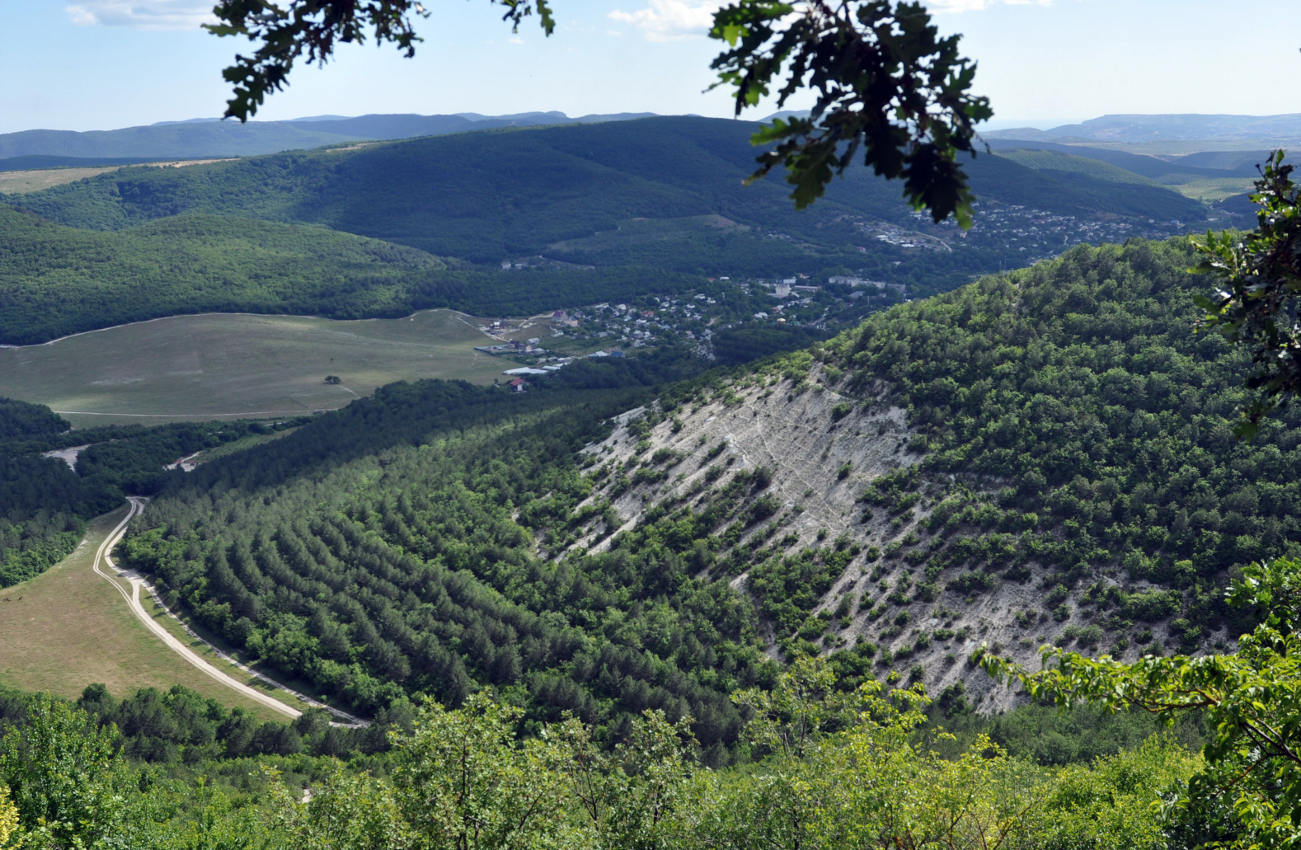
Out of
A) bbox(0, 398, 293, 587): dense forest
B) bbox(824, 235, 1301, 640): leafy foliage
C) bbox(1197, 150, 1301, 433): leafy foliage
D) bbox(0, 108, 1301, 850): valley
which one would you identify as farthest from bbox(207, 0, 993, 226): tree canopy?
bbox(0, 398, 293, 587): dense forest

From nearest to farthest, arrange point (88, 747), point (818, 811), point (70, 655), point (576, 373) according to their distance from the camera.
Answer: point (818, 811) < point (88, 747) < point (70, 655) < point (576, 373)

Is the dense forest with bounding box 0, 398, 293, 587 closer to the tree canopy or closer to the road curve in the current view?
the road curve

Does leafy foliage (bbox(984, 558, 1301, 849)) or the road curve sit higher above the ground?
leafy foliage (bbox(984, 558, 1301, 849))

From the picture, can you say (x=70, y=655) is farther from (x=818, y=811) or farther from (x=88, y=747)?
(x=818, y=811)

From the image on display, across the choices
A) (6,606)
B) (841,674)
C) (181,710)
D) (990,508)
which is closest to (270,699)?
(181,710)

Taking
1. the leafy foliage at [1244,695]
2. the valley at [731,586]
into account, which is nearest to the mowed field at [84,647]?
the valley at [731,586]

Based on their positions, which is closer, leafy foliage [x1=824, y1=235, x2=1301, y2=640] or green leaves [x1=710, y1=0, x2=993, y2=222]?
green leaves [x1=710, y1=0, x2=993, y2=222]

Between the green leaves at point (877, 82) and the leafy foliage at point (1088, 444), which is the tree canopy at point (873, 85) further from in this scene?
the leafy foliage at point (1088, 444)
